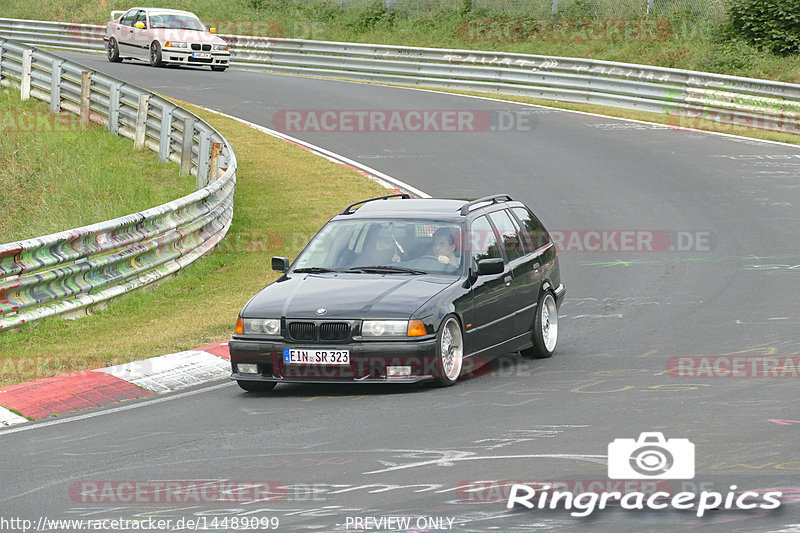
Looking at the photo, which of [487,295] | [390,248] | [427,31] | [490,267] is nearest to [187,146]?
[390,248]

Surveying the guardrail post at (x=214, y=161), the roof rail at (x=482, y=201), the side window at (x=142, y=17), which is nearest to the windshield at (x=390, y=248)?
the roof rail at (x=482, y=201)

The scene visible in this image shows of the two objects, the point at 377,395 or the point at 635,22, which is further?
the point at 635,22

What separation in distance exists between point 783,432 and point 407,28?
37401 millimetres

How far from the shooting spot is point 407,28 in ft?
144

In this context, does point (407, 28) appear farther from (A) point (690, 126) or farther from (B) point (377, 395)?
(B) point (377, 395)

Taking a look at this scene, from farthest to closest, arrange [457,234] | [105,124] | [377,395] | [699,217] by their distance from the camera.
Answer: [105,124] → [699,217] → [457,234] → [377,395]

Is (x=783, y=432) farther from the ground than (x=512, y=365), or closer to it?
farther from the ground

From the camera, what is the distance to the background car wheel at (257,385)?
9801 mm

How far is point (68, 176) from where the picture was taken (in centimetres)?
2200

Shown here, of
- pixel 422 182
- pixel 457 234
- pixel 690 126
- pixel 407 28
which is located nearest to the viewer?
pixel 457 234

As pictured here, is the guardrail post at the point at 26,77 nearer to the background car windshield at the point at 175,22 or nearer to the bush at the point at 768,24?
the background car windshield at the point at 175,22

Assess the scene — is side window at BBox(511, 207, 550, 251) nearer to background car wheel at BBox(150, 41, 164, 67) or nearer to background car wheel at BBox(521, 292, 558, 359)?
background car wheel at BBox(521, 292, 558, 359)

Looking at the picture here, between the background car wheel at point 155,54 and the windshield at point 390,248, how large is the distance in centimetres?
2847

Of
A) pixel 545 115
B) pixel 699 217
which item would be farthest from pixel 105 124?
pixel 699 217
